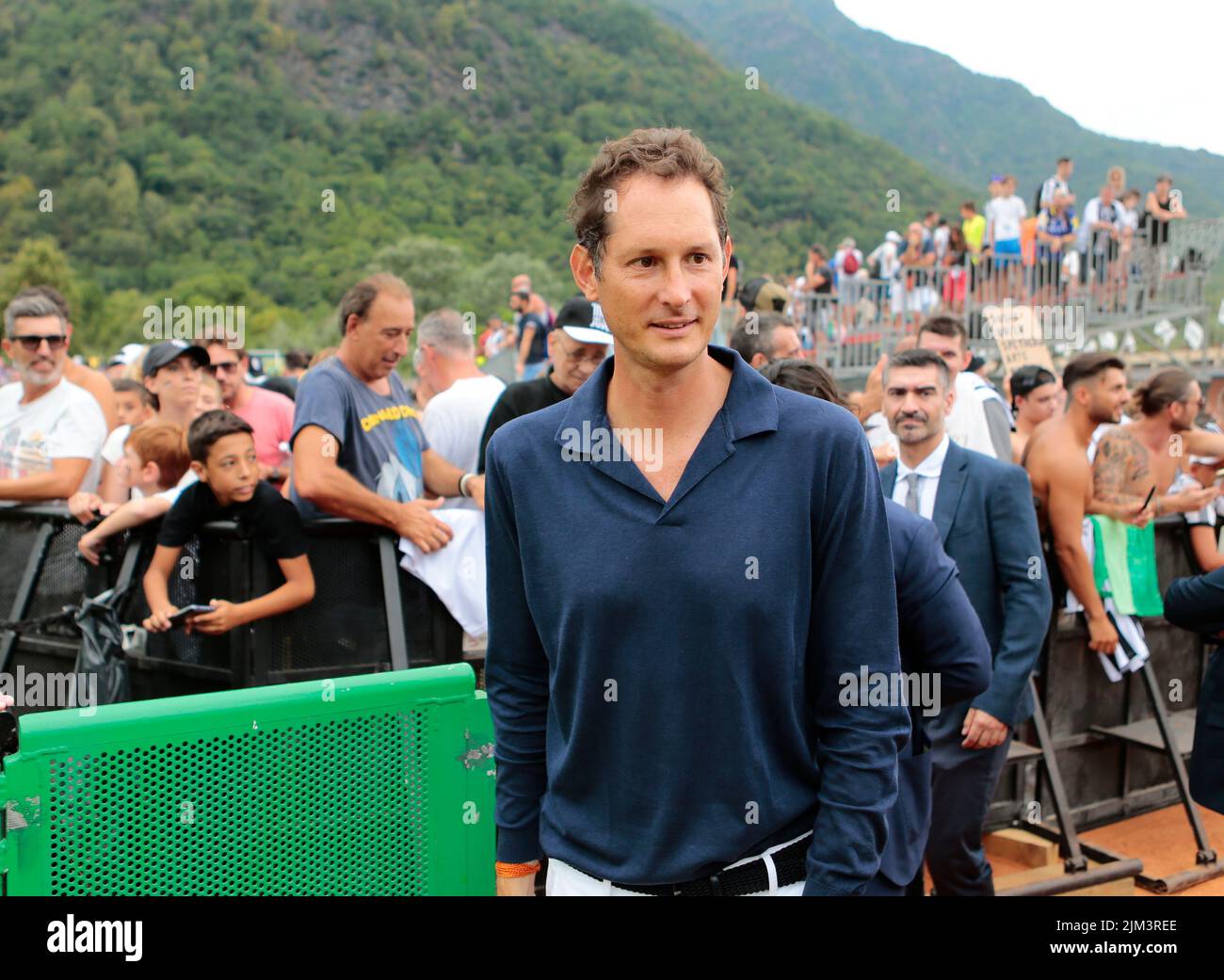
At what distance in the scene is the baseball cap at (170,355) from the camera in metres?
5.92

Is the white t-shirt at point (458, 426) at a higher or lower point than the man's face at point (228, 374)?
lower

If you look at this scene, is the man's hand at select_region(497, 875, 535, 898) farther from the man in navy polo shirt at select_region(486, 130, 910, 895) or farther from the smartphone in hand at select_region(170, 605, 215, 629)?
the smartphone in hand at select_region(170, 605, 215, 629)

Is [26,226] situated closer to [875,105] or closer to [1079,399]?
[1079,399]

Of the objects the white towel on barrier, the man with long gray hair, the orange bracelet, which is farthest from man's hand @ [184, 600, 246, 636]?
the orange bracelet

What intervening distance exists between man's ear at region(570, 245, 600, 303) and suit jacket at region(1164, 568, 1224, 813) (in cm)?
267

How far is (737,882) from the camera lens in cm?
197

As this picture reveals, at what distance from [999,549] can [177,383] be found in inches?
166

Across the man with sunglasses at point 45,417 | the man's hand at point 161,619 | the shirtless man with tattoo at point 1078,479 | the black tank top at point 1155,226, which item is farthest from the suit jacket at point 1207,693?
the black tank top at point 1155,226

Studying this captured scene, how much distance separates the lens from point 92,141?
73000 millimetres

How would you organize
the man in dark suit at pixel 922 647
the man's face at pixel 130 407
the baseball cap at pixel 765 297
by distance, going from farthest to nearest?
the man's face at pixel 130 407
the baseball cap at pixel 765 297
the man in dark suit at pixel 922 647

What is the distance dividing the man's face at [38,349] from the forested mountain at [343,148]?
46499 mm

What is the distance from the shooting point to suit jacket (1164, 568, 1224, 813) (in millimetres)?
→ 3576
